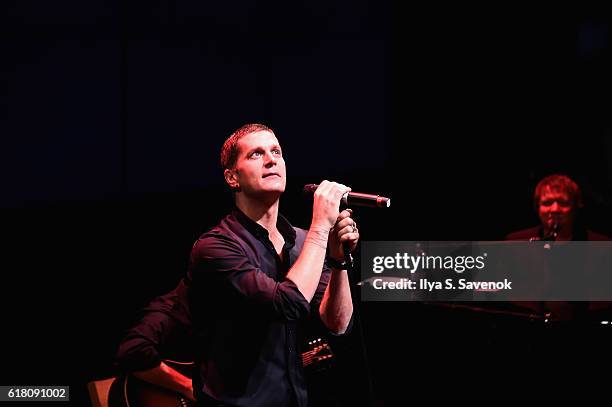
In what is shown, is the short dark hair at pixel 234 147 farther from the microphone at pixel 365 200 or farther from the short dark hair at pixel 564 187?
the short dark hair at pixel 564 187

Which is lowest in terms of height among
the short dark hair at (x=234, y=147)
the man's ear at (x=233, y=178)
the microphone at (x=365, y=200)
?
the microphone at (x=365, y=200)

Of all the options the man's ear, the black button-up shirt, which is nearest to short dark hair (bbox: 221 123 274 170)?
the man's ear

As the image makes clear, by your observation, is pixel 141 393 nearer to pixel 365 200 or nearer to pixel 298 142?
pixel 365 200

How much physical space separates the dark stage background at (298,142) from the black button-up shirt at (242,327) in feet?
5.08

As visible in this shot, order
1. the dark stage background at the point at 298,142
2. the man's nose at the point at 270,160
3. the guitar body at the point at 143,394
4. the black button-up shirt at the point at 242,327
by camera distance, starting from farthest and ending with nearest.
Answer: the dark stage background at the point at 298,142, the guitar body at the point at 143,394, the man's nose at the point at 270,160, the black button-up shirt at the point at 242,327

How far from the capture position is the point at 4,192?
3.56 meters

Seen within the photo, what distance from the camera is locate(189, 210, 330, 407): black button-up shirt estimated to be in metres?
2.04

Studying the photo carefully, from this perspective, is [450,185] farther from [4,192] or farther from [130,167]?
[4,192]

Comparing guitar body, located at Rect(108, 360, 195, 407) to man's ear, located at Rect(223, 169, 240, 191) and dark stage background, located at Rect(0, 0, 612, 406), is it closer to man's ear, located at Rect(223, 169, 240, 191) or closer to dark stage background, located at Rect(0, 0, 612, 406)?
dark stage background, located at Rect(0, 0, 612, 406)

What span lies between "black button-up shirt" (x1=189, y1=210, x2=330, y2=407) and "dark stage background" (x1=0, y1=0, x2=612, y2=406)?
1548 mm

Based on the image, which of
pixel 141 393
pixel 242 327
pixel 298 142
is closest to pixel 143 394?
pixel 141 393

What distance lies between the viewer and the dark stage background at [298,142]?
3594mm

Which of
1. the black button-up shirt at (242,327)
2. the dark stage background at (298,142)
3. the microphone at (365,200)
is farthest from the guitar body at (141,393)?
the microphone at (365,200)

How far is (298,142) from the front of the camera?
4.85 meters
